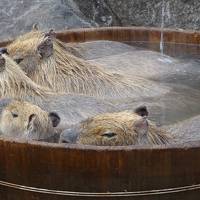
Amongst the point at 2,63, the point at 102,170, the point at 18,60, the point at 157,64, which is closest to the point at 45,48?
the point at 18,60

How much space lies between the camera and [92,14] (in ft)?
25.6

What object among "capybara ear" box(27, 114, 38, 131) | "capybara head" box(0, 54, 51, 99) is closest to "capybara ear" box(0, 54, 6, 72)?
"capybara head" box(0, 54, 51, 99)

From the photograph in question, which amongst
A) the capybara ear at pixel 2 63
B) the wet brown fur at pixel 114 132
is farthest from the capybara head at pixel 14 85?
the wet brown fur at pixel 114 132

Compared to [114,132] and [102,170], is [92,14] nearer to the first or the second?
[114,132]

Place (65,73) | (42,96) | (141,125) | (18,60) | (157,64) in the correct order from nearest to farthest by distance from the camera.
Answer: (141,125), (42,96), (18,60), (65,73), (157,64)

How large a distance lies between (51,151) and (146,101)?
70.9 inches

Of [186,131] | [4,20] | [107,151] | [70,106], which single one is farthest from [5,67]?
[4,20]

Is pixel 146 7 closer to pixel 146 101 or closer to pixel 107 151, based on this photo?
pixel 146 101

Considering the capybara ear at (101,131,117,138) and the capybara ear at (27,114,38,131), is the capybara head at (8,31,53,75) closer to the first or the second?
the capybara ear at (27,114,38,131)

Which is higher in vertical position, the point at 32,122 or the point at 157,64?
the point at 32,122

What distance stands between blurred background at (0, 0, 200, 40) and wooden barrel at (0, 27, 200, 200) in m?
3.61

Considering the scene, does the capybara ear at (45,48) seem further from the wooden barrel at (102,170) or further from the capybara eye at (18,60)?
the wooden barrel at (102,170)

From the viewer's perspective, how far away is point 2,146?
3377 millimetres

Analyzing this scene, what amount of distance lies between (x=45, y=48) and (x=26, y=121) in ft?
4.44
